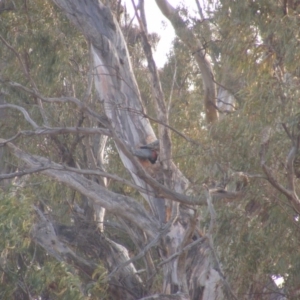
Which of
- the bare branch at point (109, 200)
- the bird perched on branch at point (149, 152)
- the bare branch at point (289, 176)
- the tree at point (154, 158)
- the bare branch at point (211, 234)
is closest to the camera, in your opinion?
the bare branch at point (211, 234)

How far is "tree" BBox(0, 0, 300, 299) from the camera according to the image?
712 centimetres

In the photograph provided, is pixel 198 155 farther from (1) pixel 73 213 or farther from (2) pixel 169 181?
(1) pixel 73 213

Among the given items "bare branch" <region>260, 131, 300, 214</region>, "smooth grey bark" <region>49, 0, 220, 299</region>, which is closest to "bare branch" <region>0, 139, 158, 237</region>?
"smooth grey bark" <region>49, 0, 220, 299</region>

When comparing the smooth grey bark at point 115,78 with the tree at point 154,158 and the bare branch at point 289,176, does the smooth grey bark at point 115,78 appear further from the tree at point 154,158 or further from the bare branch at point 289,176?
the bare branch at point 289,176

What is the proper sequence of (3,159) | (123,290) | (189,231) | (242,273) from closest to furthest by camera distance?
(189,231), (242,273), (123,290), (3,159)

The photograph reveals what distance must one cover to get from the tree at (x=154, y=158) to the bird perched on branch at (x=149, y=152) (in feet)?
0.05

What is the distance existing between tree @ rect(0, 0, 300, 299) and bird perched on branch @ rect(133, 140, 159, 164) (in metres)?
0.02

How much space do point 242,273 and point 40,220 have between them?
8.72 ft

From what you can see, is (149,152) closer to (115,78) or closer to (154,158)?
(154,158)

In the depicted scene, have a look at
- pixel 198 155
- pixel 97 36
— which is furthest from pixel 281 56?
pixel 97 36

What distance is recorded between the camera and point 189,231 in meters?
6.73

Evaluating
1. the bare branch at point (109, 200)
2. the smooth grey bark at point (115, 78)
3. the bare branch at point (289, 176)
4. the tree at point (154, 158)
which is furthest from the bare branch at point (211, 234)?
the smooth grey bark at point (115, 78)

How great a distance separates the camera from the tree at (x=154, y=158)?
712 cm

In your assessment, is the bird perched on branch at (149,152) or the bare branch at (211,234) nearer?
the bare branch at (211,234)
